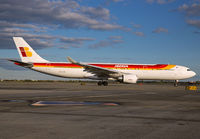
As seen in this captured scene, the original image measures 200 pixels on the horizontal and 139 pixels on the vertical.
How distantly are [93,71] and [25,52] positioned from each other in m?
12.2

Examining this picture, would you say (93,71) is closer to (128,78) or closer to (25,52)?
(128,78)

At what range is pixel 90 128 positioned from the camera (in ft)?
19.6

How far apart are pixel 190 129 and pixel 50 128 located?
328 centimetres

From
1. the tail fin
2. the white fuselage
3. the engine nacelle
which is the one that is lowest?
the engine nacelle

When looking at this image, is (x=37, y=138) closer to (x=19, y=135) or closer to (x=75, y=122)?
(x=19, y=135)

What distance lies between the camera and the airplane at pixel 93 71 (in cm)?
4025

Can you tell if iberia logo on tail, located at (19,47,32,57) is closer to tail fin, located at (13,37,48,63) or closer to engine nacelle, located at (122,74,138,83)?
tail fin, located at (13,37,48,63)

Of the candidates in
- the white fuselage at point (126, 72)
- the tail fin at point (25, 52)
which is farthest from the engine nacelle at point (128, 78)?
the tail fin at point (25, 52)


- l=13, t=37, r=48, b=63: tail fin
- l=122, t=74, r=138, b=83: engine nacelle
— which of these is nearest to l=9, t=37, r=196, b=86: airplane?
l=13, t=37, r=48, b=63: tail fin

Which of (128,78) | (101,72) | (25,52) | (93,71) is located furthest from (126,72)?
(25,52)

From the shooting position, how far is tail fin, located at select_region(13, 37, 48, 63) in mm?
41875

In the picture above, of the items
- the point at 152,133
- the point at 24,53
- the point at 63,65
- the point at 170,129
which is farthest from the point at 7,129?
the point at 24,53

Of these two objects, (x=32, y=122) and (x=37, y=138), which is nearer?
(x=37, y=138)

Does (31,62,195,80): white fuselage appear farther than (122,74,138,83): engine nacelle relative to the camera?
Yes
